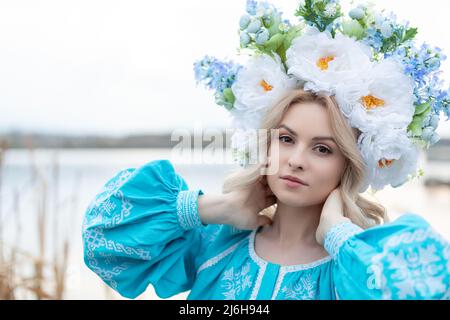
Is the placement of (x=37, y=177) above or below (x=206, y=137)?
below

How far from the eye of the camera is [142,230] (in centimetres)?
161

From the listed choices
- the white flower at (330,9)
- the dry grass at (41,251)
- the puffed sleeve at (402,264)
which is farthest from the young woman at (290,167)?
the dry grass at (41,251)

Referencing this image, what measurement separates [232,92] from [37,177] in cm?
108

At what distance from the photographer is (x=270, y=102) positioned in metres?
1.59

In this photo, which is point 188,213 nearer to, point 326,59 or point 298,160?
point 298,160

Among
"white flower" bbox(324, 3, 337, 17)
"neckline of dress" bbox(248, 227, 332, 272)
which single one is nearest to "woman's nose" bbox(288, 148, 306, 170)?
"neckline of dress" bbox(248, 227, 332, 272)

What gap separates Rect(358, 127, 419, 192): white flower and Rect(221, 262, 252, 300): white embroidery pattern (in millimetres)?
406

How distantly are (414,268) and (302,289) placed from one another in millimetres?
401

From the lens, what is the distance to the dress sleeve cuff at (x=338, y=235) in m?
1.34

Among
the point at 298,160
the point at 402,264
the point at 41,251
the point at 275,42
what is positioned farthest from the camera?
the point at 41,251

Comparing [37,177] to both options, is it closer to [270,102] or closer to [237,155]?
[237,155]

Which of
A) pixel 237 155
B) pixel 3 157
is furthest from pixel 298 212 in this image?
pixel 3 157

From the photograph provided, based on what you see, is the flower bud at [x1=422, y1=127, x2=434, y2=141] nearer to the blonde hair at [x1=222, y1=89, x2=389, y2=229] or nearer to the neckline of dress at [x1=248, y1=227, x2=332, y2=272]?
the blonde hair at [x1=222, y1=89, x2=389, y2=229]

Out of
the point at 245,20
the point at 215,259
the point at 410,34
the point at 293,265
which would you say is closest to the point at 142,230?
the point at 215,259
